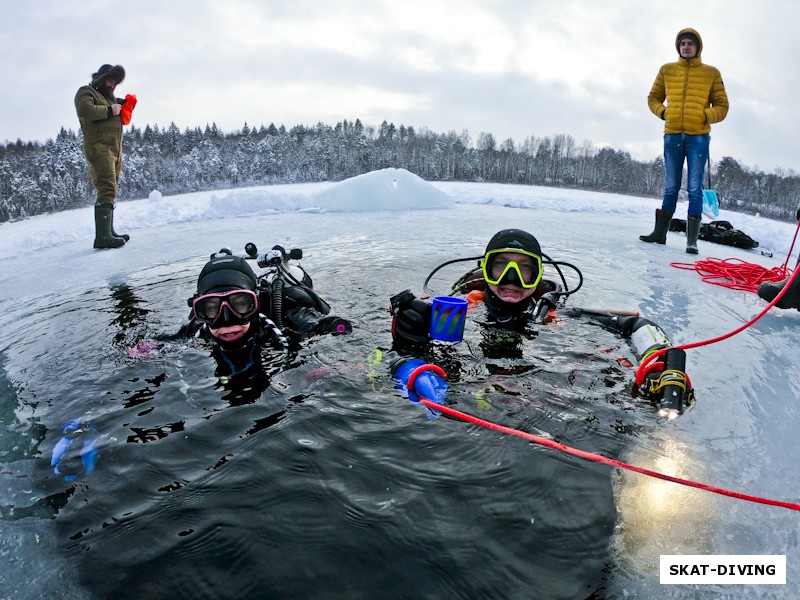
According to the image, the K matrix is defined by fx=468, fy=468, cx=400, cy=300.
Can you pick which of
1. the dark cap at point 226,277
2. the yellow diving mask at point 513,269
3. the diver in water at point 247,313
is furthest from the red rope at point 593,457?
the dark cap at point 226,277

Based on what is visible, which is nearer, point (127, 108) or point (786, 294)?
point (786, 294)

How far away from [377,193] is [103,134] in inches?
276

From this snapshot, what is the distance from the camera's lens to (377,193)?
1278 cm

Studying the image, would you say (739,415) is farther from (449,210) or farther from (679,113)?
(449,210)

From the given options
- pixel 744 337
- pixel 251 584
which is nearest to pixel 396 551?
pixel 251 584

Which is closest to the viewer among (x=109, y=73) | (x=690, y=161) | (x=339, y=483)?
(x=339, y=483)

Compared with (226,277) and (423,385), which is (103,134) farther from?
(423,385)

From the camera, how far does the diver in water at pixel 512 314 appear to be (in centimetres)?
303

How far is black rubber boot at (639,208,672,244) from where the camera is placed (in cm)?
742

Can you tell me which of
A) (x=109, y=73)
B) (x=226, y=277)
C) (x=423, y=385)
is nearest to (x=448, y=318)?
(x=423, y=385)

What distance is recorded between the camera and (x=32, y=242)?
26.0ft

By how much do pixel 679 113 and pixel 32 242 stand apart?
33.7ft

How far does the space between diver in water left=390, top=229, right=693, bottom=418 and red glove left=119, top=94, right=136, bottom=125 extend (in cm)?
600

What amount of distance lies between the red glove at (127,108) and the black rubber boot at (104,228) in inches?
51.8
